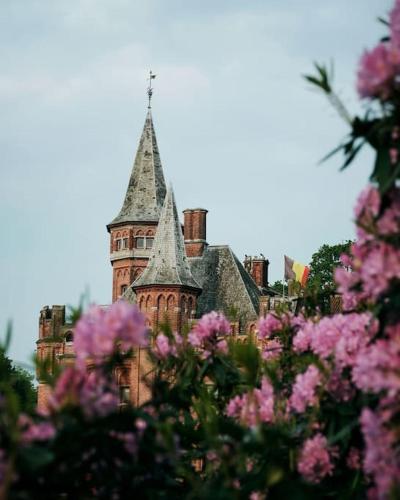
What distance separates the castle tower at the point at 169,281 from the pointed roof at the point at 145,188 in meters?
5.40

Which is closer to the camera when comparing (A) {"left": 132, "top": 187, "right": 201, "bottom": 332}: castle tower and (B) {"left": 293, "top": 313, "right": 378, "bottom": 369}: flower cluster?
(B) {"left": 293, "top": 313, "right": 378, "bottom": 369}: flower cluster

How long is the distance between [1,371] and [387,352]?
5.39ft

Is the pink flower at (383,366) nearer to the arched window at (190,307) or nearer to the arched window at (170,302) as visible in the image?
the arched window at (170,302)

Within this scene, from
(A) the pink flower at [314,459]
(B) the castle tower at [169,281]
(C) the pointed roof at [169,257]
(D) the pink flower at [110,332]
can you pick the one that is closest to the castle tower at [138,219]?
(C) the pointed roof at [169,257]

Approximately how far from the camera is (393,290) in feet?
15.5

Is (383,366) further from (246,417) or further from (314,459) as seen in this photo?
(246,417)

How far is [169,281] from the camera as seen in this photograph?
45.2m

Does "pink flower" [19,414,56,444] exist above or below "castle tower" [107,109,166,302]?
below

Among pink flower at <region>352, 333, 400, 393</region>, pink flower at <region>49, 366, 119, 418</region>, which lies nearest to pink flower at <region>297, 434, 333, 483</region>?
A: pink flower at <region>352, 333, 400, 393</region>

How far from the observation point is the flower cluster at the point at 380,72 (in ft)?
15.0

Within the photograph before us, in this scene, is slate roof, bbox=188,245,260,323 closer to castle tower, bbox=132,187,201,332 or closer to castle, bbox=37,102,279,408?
castle, bbox=37,102,279,408

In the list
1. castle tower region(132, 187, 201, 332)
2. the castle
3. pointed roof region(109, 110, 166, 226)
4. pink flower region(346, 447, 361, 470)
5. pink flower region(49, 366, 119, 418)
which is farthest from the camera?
pointed roof region(109, 110, 166, 226)

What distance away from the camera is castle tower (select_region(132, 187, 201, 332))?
44969 mm

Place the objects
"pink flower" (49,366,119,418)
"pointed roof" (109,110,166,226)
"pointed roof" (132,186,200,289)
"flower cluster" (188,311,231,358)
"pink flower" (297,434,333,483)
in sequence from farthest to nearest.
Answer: "pointed roof" (109,110,166,226), "pointed roof" (132,186,200,289), "flower cluster" (188,311,231,358), "pink flower" (297,434,333,483), "pink flower" (49,366,119,418)
